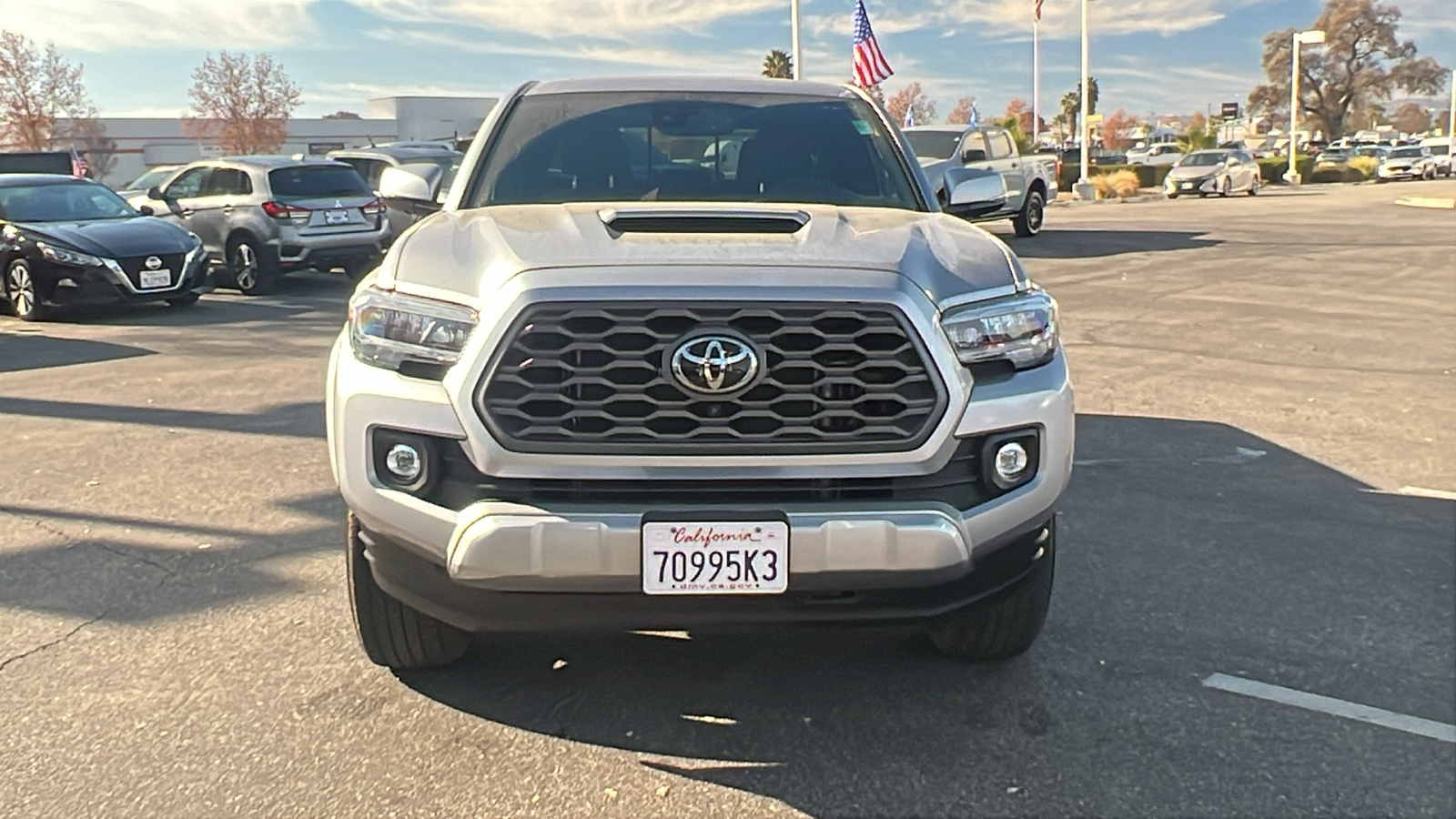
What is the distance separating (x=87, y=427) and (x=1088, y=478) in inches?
223

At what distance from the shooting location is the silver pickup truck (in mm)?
19078

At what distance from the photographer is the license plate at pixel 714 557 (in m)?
2.82

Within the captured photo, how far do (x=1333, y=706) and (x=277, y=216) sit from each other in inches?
499

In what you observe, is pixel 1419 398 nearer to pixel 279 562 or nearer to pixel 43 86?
pixel 279 562

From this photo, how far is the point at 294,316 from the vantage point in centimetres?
1212

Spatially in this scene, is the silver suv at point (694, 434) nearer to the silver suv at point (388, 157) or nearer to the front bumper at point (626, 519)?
the front bumper at point (626, 519)

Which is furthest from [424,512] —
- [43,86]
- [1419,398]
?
[43,86]

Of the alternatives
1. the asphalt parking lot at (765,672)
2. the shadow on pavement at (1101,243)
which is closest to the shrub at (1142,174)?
the shadow on pavement at (1101,243)

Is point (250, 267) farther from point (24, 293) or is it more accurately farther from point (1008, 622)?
point (1008, 622)

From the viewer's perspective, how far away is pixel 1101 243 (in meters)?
19.4

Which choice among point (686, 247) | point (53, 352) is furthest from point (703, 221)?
point (53, 352)

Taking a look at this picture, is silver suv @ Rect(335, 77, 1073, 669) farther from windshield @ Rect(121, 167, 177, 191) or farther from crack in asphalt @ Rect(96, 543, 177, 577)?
windshield @ Rect(121, 167, 177, 191)

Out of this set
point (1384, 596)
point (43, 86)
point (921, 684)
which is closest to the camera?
point (921, 684)

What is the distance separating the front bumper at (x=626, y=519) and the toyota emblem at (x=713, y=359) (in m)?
0.20
